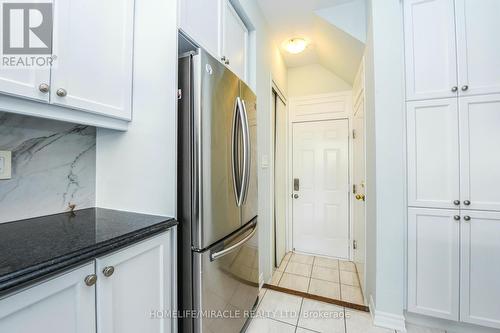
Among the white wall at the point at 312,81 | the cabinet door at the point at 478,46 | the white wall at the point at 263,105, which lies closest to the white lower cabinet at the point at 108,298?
the white wall at the point at 263,105

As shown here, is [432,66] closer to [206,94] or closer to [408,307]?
[206,94]

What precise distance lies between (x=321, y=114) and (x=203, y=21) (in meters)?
2.19

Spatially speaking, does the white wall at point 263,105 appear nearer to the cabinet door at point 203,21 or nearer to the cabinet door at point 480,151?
the cabinet door at point 203,21

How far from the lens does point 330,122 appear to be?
300cm

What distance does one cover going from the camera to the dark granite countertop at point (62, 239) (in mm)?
564

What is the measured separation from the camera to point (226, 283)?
1262mm

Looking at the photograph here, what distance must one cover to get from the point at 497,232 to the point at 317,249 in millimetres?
1908

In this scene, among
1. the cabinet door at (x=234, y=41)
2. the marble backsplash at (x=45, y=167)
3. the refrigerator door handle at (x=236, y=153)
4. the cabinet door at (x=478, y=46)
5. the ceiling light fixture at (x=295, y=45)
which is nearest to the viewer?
the marble backsplash at (x=45, y=167)

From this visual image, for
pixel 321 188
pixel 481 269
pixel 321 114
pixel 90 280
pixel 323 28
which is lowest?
pixel 481 269

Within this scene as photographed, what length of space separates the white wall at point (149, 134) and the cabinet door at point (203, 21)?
8 cm

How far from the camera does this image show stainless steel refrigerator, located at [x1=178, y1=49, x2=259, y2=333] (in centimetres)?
107

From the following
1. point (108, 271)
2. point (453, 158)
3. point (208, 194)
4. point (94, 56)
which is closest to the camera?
point (108, 271)

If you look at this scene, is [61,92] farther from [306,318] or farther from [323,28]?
[323,28]

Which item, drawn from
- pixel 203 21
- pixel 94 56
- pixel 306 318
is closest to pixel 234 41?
pixel 203 21
